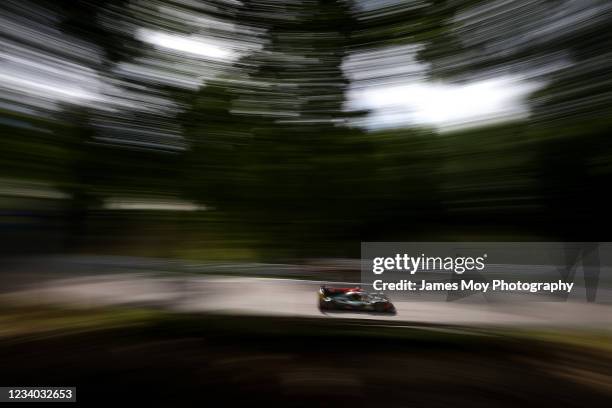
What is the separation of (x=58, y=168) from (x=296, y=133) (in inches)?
35.2

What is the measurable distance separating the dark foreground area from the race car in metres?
0.08

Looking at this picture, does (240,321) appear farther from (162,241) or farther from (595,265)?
(595,265)

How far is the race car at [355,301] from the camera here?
128cm

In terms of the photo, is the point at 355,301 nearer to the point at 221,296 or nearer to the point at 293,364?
the point at 293,364

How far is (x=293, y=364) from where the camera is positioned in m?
1.46

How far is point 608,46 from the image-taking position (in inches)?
42.4

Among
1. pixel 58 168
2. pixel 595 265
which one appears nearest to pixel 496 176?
pixel 595 265

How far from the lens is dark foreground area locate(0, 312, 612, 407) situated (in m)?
1.35

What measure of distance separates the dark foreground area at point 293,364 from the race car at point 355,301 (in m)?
0.08

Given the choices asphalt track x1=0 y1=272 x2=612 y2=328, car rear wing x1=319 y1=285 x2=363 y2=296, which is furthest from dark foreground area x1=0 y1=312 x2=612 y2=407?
car rear wing x1=319 y1=285 x2=363 y2=296

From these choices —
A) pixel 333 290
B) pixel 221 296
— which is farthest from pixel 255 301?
pixel 333 290

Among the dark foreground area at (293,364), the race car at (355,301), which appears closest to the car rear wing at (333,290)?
the race car at (355,301)

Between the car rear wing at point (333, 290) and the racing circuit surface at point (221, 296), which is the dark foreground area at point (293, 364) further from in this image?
the car rear wing at point (333, 290)

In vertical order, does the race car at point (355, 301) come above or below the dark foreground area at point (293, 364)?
above
